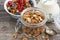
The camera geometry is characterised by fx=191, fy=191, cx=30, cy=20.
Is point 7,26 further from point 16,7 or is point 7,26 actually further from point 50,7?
point 50,7

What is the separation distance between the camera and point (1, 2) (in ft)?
2.92

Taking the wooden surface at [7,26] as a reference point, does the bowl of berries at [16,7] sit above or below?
above

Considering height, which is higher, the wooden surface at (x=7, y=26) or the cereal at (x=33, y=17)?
the cereal at (x=33, y=17)

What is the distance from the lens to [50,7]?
806mm

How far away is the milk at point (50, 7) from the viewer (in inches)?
31.6

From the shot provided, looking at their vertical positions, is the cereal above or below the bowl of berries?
below

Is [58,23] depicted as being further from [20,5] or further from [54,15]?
[20,5]

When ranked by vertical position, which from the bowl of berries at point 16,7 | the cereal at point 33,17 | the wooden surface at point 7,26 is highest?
the bowl of berries at point 16,7

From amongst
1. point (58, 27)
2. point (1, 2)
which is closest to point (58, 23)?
point (58, 27)

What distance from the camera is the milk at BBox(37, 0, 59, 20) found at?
2.64ft

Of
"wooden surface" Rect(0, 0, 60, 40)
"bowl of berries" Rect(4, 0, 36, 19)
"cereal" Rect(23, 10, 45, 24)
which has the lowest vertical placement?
"wooden surface" Rect(0, 0, 60, 40)

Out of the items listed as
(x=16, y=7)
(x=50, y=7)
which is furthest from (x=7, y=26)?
(x=50, y=7)

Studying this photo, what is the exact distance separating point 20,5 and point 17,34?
0.42 feet

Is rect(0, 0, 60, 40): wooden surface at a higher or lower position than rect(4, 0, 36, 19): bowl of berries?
lower
